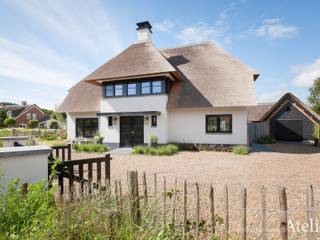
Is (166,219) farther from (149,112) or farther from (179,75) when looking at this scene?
(179,75)

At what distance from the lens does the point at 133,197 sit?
3434mm

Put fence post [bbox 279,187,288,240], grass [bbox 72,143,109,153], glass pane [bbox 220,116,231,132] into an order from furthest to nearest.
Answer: glass pane [bbox 220,116,231,132] < grass [bbox 72,143,109,153] < fence post [bbox 279,187,288,240]

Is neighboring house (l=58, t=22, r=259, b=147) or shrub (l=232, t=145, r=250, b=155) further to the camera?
neighboring house (l=58, t=22, r=259, b=147)

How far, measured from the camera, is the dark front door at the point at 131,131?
16.8m

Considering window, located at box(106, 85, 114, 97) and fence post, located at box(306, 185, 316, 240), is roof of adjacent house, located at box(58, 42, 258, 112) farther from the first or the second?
fence post, located at box(306, 185, 316, 240)

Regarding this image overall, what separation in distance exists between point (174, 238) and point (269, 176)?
637 centimetres

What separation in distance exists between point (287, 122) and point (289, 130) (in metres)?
0.92

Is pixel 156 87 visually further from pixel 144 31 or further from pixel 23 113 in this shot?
pixel 23 113

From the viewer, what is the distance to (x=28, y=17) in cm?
919

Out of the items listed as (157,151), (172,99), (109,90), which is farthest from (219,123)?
(109,90)

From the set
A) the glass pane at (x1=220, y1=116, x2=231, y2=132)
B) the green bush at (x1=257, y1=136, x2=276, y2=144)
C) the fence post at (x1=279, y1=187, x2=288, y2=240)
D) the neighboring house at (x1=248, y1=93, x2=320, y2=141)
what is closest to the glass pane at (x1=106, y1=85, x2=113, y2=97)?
the glass pane at (x1=220, y1=116, x2=231, y2=132)

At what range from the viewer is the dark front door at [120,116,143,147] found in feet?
55.1

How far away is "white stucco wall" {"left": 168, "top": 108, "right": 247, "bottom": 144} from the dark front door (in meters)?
Result: 2.48

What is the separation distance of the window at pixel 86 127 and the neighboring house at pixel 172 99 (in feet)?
1.50
